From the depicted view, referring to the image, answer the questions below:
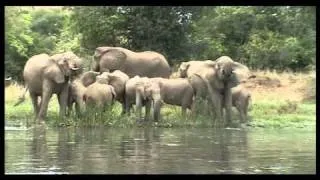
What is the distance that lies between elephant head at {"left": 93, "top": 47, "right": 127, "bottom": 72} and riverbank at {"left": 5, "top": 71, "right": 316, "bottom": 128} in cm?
84

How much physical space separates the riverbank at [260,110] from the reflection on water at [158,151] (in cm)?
38

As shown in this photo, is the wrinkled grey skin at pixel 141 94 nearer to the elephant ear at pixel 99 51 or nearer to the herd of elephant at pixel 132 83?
the herd of elephant at pixel 132 83

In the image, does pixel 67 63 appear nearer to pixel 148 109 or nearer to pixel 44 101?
pixel 44 101

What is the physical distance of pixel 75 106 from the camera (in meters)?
10.2

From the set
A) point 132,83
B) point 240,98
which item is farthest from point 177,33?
point 240,98

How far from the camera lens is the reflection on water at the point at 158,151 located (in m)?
5.52

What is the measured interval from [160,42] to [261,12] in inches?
78.5

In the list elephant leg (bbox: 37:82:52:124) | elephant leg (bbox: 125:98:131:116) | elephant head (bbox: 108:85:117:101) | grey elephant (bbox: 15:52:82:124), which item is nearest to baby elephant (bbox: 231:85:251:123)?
elephant leg (bbox: 125:98:131:116)

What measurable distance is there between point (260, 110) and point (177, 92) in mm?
1436

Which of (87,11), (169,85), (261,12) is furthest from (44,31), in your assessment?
(261,12)

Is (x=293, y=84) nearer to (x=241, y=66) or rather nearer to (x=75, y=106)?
(x=241, y=66)

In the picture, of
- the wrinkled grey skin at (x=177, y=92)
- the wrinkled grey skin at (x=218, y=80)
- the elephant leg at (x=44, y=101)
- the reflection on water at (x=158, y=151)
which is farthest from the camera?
the wrinkled grey skin at (x=218, y=80)

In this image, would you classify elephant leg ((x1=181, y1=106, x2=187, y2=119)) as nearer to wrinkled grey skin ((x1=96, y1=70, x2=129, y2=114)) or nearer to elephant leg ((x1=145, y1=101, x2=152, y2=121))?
elephant leg ((x1=145, y1=101, x2=152, y2=121))

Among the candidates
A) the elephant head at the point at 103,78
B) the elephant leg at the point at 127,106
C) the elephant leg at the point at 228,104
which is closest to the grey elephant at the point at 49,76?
the elephant head at the point at 103,78
